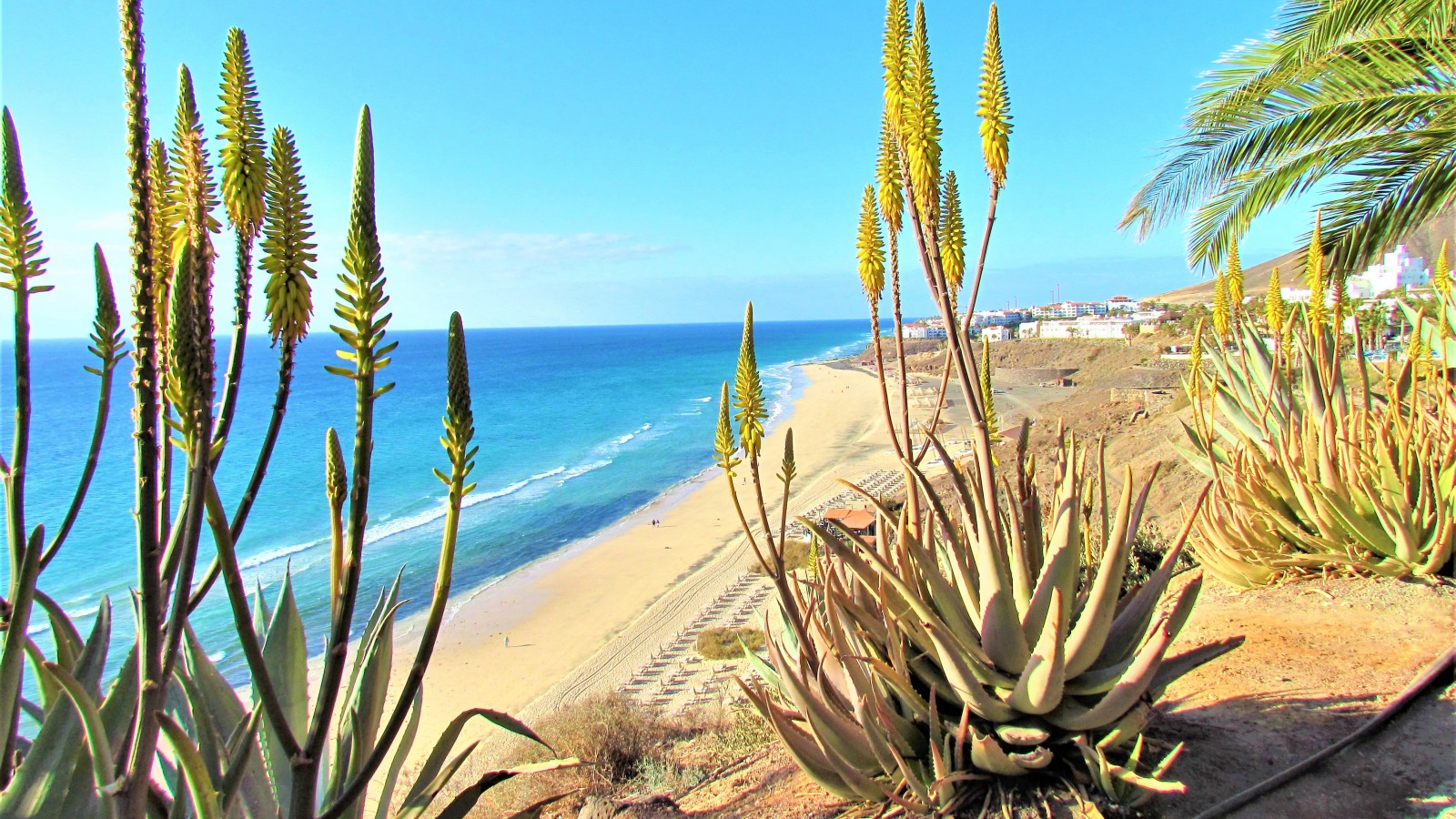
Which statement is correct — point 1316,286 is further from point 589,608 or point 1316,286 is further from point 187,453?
point 589,608

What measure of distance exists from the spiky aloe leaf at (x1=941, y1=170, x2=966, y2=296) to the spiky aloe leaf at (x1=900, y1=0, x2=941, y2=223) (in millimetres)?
429

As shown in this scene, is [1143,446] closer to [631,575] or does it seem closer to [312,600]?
[631,575]

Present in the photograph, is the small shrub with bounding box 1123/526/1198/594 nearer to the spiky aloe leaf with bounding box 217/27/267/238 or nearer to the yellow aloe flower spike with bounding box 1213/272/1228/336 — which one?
the yellow aloe flower spike with bounding box 1213/272/1228/336

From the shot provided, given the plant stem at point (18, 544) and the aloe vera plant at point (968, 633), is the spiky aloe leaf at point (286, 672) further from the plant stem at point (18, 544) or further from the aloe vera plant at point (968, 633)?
the aloe vera plant at point (968, 633)

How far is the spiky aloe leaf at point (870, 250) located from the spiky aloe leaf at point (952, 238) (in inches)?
11.9

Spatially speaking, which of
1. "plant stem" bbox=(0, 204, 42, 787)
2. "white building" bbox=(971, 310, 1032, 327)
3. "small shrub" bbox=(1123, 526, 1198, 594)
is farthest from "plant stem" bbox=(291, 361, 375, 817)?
"white building" bbox=(971, 310, 1032, 327)

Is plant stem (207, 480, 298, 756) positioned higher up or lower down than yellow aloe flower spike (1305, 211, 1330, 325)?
lower down

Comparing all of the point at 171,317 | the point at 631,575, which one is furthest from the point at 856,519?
the point at 171,317

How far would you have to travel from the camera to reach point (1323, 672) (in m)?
3.73

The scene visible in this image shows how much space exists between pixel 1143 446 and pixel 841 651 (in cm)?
2185

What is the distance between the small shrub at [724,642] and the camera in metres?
15.4

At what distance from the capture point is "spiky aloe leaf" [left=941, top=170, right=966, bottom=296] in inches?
118

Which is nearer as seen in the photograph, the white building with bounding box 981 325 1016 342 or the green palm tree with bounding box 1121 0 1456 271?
the green palm tree with bounding box 1121 0 1456 271

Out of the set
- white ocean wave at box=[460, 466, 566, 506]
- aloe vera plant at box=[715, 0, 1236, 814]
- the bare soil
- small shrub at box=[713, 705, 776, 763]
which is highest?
aloe vera plant at box=[715, 0, 1236, 814]
